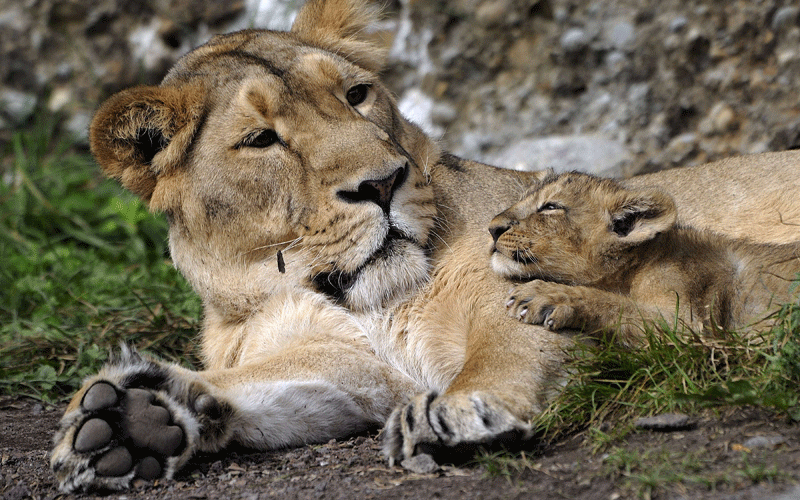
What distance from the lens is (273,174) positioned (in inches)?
127

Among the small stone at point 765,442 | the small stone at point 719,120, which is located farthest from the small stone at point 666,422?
the small stone at point 719,120

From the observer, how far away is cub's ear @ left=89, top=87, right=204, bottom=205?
3346 millimetres

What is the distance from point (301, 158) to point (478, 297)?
87 centimetres

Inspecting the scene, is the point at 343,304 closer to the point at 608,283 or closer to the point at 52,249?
the point at 608,283

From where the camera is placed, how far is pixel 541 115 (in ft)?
18.2

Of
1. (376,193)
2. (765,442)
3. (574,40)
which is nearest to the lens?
(765,442)

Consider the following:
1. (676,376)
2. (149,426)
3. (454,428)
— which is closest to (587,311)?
A: (676,376)

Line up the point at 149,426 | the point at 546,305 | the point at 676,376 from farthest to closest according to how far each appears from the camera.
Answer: the point at 546,305 → the point at 676,376 → the point at 149,426

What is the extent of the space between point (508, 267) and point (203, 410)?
1.25m

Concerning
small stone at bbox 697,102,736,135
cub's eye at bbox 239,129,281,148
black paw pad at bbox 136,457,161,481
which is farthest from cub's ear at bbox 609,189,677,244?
Result: small stone at bbox 697,102,736,135

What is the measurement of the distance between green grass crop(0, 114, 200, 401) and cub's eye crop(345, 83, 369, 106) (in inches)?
42.4

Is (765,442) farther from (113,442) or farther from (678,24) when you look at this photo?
(678,24)

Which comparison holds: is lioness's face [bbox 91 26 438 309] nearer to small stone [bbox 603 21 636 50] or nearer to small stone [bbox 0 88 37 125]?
small stone [bbox 603 21 636 50]

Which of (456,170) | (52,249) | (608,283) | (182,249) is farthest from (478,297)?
(52,249)
